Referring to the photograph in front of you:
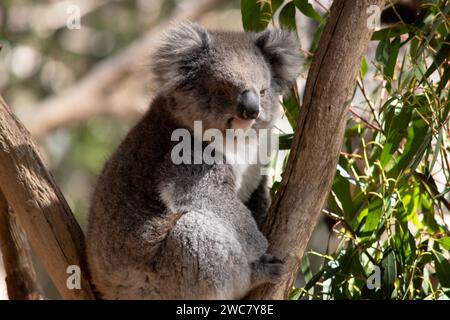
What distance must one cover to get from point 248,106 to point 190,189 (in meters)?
0.46

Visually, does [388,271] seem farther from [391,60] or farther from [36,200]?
[36,200]

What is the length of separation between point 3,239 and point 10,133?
0.84m

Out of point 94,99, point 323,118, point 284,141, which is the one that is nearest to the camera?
point 323,118

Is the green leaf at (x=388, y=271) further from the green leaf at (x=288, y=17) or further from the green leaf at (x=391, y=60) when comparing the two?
the green leaf at (x=288, y=17)

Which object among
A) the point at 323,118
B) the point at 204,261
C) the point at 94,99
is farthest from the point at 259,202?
the point at 94,99

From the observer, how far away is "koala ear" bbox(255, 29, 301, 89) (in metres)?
3.54

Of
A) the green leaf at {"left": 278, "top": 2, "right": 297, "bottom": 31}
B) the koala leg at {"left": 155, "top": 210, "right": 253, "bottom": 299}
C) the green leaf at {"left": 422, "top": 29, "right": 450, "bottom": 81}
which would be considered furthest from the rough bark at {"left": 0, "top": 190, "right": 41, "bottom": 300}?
the green leaf at {"left": 422, "top": 29, "right": 450, "bottom": 81}

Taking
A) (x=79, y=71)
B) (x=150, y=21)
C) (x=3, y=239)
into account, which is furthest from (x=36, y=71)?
(x=3, y=239)

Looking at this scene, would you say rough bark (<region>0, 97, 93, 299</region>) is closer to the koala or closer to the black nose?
the koala

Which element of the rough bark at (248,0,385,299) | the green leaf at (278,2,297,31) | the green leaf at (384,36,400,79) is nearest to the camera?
the rough bark at (248,0,385,299)

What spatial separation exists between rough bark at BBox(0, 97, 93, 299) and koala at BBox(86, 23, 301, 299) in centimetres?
12

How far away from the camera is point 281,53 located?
3545 millimetres

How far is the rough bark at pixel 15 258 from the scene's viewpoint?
383 centimetres

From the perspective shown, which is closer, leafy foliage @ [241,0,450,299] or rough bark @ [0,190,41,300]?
leafy foliage @ [241,0,450,299]
